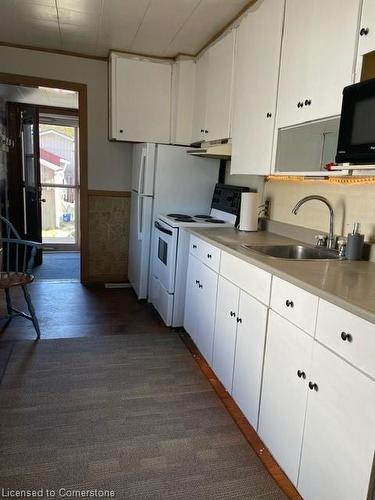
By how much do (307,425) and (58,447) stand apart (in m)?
1.12

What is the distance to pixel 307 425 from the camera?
140cm

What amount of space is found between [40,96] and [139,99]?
6.40ft

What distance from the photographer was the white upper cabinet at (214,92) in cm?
283

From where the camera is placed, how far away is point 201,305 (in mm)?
2576

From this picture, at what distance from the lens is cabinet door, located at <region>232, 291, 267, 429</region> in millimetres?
1775

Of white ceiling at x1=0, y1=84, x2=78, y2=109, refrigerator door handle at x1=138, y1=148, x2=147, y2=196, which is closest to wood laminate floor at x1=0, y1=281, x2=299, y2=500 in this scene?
refrigerator door handle at x1=138, y1=148, x2=147, y2=196

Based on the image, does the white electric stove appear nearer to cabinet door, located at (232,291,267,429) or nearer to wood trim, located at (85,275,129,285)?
wood trim, located at (85,275,129,285)

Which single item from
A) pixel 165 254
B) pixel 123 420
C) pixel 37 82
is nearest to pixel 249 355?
pixel 123 420

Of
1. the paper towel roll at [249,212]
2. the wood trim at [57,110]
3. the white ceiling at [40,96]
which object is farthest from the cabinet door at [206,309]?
the wood trim at [57,110]

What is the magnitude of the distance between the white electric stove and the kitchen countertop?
0.69 metres

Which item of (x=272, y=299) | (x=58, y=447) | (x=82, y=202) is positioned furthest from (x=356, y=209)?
(x=82, y=202)

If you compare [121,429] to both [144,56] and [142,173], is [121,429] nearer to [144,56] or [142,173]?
[142,173]

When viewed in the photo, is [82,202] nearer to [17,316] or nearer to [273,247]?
[17,316]

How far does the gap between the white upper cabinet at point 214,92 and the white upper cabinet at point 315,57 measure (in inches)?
31.0
